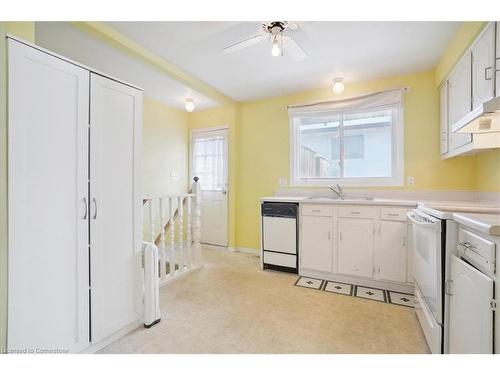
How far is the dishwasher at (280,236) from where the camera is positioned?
291cm

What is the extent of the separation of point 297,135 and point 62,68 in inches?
110

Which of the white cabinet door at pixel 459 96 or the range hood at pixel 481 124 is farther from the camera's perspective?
the white cabinet door at pixel 459 96

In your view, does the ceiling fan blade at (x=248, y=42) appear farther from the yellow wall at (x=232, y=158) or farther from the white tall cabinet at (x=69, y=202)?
the yellow wall at (x=232, y=158)

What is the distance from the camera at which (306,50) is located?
2332mm

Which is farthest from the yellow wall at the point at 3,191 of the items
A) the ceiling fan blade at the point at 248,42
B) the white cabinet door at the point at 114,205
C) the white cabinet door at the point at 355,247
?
the white cabinet door at the point at 355,247

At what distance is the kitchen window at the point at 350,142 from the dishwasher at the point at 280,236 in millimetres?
684

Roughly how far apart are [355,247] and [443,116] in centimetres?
168

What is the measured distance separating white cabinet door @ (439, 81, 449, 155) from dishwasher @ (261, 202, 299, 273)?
1.68 meters

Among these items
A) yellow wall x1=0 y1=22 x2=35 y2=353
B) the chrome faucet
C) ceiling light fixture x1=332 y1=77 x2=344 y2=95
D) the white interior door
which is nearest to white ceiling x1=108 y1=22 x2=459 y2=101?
ceiling light fixture x1=332 y1=77 x2=344 y2=95

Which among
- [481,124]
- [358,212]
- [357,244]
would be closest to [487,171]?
[481,124]

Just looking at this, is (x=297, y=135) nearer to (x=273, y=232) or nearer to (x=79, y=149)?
(x=273, y=232)

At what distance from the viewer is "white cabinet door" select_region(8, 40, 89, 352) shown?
3.86ft

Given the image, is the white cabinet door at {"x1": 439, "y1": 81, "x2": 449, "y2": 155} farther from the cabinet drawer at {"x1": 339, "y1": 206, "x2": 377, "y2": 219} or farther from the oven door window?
the oven door window
